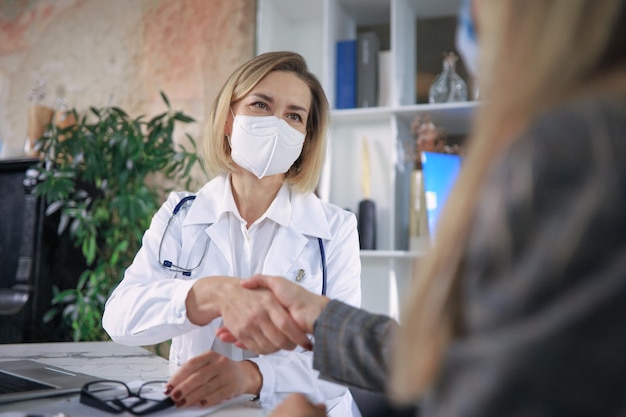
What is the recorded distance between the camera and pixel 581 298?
42 cm

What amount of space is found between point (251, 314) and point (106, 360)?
1.98 ft

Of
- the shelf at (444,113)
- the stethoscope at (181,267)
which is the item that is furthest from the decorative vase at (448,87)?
the stethoscope at (181,267)

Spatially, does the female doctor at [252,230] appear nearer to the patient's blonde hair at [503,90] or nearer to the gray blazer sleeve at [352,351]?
the gray blazer sleeve at [352,351]

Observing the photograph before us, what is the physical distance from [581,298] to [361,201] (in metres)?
2.57

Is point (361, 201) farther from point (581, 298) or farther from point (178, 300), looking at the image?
point (581, 298)

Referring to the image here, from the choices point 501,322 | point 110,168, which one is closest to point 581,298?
point 501,322

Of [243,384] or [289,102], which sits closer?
[243,384]

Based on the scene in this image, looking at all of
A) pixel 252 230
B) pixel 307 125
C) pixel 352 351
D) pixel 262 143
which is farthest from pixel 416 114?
pixel 352 351

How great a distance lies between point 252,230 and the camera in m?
1.90

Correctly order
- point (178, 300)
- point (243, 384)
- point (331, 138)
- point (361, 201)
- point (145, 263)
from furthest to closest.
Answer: point (331, 138), point (361, 201), point (145, 263), point (178, 300), point (243, 384)

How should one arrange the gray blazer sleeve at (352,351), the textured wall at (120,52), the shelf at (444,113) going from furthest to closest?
the textured wall at (120,52), the shelf at (444,113), the gray blazer sleeve at (352,351)

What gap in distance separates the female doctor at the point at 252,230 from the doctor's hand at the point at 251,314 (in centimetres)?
10

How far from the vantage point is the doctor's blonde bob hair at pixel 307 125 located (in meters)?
1.93

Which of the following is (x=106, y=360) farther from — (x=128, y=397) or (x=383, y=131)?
(x=383, y=131)
